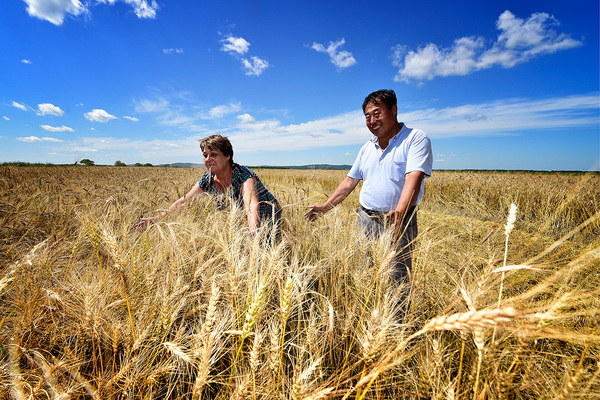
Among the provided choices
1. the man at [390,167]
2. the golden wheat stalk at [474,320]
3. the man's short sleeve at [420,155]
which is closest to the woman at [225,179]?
the man at [390,167]

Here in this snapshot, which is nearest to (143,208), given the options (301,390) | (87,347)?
(87,347)

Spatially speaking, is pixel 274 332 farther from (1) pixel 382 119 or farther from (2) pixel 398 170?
(1) pixel 382 119

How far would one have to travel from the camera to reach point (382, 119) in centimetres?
226

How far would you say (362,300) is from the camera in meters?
1.20

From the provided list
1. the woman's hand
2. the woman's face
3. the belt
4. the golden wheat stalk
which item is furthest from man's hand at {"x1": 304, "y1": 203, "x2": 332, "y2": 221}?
the golden wheat stalk

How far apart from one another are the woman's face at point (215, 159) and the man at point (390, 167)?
3.47 feet

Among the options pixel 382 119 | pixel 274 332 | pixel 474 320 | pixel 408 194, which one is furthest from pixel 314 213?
pixel 474 320

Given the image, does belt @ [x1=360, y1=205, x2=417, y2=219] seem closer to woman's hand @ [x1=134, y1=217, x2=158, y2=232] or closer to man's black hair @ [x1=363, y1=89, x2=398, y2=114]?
man's black hair @ [x1=363, y1=89, x2=398, y2=114]

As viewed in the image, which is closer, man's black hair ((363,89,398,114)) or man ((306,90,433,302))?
man ((306,90,433,302))

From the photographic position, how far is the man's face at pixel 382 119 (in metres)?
2.26

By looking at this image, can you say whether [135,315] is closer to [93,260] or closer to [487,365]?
[93,260]

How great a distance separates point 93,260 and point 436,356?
2.01 metres

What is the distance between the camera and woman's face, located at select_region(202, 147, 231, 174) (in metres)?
2.54

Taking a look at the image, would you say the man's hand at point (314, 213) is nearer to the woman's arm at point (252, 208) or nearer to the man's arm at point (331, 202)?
the man's arm at point (331, 202)
